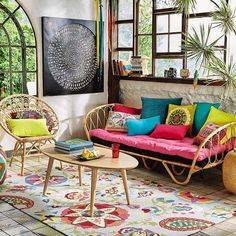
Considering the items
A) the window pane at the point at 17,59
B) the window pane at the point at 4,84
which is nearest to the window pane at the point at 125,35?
the window pane at the point at 17,59

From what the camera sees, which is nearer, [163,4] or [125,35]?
[163,4]

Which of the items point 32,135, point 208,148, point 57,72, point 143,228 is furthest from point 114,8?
point 143,228

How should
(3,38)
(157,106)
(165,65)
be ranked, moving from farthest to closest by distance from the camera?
(165,65) → (157,106) → (3,38)

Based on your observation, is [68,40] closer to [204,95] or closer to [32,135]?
[32,135]

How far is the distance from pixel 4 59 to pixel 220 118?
9.30ft

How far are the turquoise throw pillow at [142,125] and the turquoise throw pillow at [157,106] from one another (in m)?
0.15

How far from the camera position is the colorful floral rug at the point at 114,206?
143 inches

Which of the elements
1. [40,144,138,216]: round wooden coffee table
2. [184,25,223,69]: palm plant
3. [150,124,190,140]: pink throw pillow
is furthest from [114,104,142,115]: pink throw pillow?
[40,144,138,216]: round wooden coffee table

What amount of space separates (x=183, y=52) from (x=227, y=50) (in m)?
0.69

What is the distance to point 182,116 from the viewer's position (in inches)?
219

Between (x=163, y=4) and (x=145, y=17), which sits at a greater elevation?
(x=163, y=4)

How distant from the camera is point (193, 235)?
3.50 m

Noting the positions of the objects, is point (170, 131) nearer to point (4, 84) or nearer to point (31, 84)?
point (31, 84)

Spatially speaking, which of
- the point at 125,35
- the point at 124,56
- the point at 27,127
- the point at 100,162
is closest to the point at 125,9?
the point at 125,35
